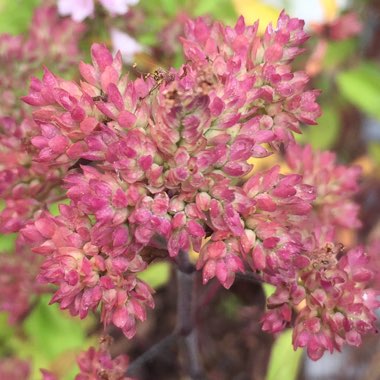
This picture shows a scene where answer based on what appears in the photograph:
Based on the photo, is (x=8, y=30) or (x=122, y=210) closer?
(x=122, y=210)

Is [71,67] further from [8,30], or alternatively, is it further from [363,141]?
[363,141]

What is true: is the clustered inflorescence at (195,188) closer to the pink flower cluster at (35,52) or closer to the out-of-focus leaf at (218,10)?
the pink flower cluster at (35,52)

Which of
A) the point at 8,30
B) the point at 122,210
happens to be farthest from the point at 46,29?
the point at 122,210

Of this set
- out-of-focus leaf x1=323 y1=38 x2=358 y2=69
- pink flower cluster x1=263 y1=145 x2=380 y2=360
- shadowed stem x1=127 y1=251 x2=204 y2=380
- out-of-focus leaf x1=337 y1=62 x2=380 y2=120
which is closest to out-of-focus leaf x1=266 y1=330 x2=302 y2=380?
shadowed stem x1=127 y1=251 x2=204 y2=380

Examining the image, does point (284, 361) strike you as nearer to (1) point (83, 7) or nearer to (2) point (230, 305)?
(2) point (230, 305)

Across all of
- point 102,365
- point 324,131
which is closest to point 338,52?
point 324,131

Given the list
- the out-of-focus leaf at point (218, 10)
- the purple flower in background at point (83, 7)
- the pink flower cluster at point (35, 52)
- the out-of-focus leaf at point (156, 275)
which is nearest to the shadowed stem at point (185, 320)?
the out-of-focus leaf at point (156, 275)
